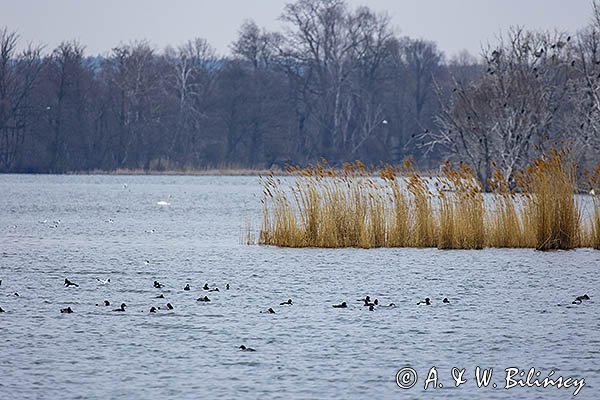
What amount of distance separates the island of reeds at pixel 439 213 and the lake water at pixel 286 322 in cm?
41

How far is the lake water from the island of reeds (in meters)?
0.41

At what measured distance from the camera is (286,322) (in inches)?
495

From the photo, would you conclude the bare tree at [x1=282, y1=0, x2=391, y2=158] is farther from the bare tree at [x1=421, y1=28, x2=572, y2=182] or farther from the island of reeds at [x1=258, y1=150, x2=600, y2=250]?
the island of reeds at [x1=258, y1=150, x2=600, y2=250]

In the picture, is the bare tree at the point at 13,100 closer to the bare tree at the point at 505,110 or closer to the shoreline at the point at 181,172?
the shoreline at the point at 181,172

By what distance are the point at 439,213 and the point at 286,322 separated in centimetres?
951

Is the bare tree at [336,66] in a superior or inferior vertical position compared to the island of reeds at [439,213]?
superior

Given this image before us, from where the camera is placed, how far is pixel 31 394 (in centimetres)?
891

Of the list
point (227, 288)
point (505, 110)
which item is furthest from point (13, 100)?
point (227, 288)

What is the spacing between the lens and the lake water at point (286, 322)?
948 centimetres

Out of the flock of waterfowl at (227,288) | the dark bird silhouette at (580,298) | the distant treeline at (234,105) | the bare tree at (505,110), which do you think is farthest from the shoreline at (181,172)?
the dark bird silhouette at (580,298)

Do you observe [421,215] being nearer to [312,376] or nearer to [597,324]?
[597,324]

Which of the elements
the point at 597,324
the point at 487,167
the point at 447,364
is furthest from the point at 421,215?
the point at 487,167

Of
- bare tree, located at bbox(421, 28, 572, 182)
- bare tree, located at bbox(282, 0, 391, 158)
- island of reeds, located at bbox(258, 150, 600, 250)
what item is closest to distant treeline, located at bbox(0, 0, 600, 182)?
bare tree, located at bbox(282, 0, 391, 158)

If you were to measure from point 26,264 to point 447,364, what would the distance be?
1033 cm
